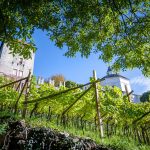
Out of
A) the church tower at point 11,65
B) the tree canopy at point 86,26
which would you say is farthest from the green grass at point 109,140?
the church tower at point 11,65

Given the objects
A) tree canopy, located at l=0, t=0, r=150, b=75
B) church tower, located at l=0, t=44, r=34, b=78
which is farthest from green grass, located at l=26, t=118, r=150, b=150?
church tower, located at l=0, t=44, r=34, b=78

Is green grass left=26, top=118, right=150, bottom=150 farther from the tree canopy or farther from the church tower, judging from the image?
the church tower

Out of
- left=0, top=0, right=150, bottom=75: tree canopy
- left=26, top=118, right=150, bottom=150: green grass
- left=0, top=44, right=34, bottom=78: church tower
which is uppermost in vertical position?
left=0, top=44, right=34, bottom=78: church tower

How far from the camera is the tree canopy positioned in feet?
26.9

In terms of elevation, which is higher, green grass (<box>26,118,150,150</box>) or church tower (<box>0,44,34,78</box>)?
church tower (<box>0,44,34,78</box>)

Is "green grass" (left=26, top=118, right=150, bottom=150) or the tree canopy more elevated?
the tree canopy

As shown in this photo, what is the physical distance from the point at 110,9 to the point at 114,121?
21.6 ft

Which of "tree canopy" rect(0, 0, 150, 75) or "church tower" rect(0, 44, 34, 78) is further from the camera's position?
"church tower" rect(0, 44, 34, 78)

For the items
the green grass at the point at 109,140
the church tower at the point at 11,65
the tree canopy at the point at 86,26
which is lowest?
the green grass at the point at 109,140

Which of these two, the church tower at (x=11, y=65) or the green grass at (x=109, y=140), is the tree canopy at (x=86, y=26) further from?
the church tower at (x=11, y=65)

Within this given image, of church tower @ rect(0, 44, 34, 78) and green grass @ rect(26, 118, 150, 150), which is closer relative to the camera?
green grass @ rect(26, 118, 150, 150)

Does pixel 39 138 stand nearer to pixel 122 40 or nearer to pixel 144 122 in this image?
pixel 122 40

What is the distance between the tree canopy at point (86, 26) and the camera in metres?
8.21

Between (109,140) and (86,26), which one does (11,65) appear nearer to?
(86,26)
